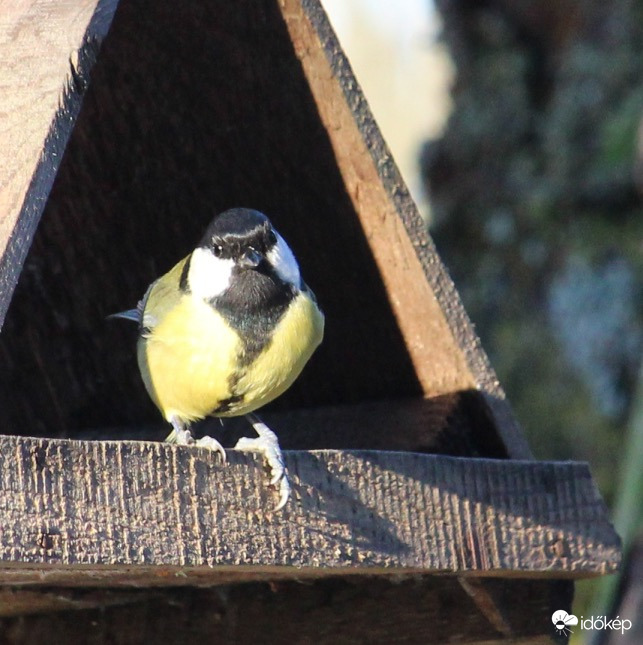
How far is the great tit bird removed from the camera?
2.25 m

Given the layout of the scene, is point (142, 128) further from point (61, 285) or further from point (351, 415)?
point (351, 415)

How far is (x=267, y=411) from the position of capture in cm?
285

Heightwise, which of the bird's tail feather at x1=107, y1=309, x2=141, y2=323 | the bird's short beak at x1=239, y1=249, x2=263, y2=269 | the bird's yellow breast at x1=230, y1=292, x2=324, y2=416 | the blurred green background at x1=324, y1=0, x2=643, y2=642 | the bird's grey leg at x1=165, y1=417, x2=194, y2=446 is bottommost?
the bird's grey leg at x1=165, y1=417, x2=194, y2=446

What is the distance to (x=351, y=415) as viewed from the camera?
2670mm

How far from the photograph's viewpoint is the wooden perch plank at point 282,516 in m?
1.65

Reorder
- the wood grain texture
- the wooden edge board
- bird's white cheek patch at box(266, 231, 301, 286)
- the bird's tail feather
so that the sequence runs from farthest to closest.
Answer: the bird's tail feather, bird's white cheek patch at box(266, 231, 301, 286), the wooden edge board, the wood grain texture

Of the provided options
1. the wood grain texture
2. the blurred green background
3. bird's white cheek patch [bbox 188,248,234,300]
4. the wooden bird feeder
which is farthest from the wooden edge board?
the blurred green background

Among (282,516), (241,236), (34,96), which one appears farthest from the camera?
(241,236)

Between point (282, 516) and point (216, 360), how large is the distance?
51cm

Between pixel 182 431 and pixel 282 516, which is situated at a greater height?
pixel 182 431

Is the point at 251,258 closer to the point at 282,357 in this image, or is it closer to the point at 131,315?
the point at 282,357

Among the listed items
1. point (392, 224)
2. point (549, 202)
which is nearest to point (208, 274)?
point (392, 224)

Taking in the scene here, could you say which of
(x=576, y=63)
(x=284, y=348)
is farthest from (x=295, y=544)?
(x=576, y=63)

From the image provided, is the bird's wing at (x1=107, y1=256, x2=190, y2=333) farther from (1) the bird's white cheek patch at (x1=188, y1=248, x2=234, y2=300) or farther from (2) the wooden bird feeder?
(2) the wooden bird feeder
